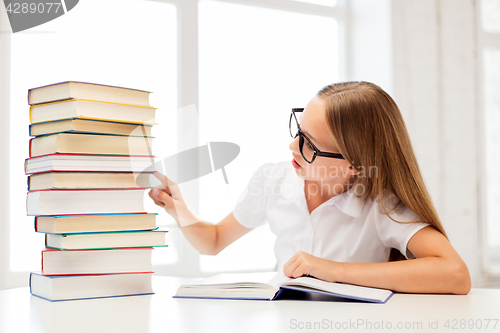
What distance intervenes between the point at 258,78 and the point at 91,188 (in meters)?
1.72

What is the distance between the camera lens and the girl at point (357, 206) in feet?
3.07

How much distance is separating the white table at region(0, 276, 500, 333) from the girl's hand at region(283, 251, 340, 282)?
107mm

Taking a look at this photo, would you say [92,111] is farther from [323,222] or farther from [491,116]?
[491,116]

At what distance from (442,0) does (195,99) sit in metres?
1.58

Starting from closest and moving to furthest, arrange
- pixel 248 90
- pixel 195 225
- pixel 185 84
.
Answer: pixel 195 225, pixel 185 84, pixel 248 90

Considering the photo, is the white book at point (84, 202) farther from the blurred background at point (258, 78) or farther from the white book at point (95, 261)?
the blurred background at point (258, 78)

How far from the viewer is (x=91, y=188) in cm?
88

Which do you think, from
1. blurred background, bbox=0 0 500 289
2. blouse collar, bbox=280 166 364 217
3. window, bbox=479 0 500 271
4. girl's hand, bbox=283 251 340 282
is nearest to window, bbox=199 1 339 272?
blurred background, bbox=0 0 500 289

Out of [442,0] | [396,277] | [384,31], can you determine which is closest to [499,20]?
[442,0]

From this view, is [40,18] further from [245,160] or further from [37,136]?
[37,136]

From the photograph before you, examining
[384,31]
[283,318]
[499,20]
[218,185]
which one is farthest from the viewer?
[499,20]

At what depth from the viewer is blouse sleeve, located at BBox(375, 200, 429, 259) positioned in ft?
3.53

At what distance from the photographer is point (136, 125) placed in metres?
0.93

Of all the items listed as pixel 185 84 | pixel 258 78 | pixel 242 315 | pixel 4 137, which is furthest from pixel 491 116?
pixel 4 137
